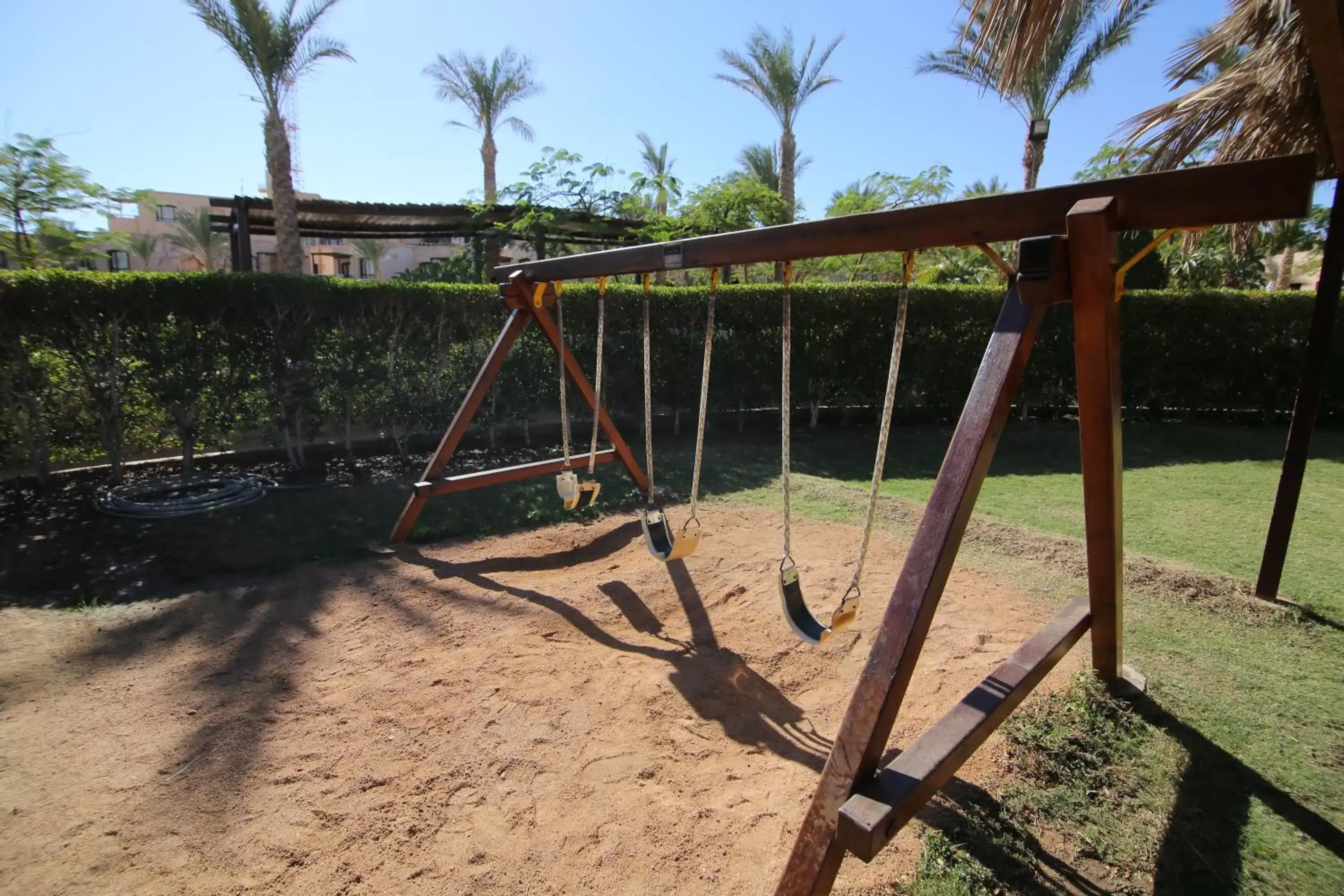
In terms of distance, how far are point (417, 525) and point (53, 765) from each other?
2760 millimetres

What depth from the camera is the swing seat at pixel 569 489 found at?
4344 millimetres

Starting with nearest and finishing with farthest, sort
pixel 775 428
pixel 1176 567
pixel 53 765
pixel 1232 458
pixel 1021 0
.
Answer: pixel 53 765 < pixel 1021 0 < pixel 1176 567 < pixel 1232 458 < pixel 775 428

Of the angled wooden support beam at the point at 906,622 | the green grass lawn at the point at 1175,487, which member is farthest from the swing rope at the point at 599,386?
the green grass lawn at the point at 1175,487

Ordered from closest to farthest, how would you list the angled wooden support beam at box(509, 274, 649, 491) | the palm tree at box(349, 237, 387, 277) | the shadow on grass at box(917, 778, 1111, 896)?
the shadow on grass at box(917, 778, 1111, 896) < the angled wooden support beam at box(509, 274, 649, 491) < the palm tree at box(349, 237, 387, 277)

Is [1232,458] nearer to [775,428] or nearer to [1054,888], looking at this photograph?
[775,428]

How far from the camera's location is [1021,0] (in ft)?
11.0

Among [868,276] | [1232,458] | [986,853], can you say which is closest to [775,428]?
[1232,458]

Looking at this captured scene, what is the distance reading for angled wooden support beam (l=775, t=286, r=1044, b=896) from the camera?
5.55 feet

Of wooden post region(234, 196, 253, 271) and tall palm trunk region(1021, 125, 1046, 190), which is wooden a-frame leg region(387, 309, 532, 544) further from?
tall palm trunk region(1021, 125, 1046, 190)

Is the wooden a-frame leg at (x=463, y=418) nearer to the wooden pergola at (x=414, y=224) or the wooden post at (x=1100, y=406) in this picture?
the wooden post at (x=1100, y=406)

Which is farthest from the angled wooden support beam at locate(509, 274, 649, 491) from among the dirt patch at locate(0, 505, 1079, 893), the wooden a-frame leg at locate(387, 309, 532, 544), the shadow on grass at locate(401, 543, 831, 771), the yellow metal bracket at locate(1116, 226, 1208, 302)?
the yellow metal bracket at locate(1116, 226, 1208, 302)

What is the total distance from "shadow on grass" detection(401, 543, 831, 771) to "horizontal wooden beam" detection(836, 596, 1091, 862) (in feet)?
2.23

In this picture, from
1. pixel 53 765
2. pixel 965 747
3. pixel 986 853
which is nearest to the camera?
pixel 965 747

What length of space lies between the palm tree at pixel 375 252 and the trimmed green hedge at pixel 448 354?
30088 mm
